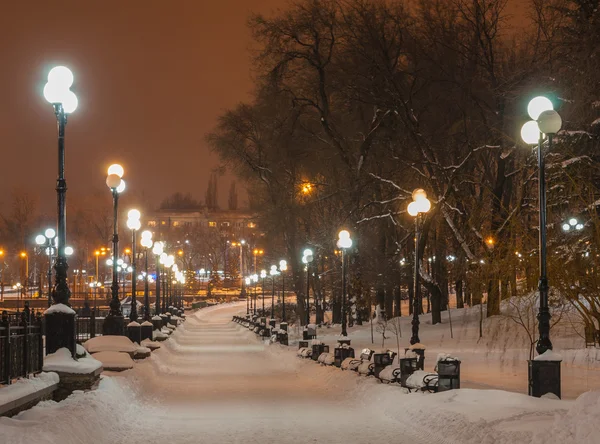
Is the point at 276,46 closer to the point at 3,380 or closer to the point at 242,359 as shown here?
the point at 242,359

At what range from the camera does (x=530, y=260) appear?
79.0 ft

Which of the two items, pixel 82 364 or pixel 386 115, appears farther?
pixel 386 115

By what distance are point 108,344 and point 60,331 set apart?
6.57m

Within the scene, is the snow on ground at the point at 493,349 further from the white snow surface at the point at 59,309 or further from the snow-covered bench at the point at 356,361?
the white snow surface at the point at 59,309

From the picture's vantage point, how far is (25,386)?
13898mm

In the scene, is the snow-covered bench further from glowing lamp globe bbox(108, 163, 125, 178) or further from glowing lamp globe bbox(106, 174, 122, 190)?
glowing lamp globe bbox(108, 163, 125, 178)

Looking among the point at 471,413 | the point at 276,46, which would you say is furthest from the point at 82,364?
the point at 276,46

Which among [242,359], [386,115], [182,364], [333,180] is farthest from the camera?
[333,180]

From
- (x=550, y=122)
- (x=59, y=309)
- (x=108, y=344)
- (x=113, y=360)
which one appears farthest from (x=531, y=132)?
(x=108, y=344)

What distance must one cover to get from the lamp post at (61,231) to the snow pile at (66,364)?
25 centimetres

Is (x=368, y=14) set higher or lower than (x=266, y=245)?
higher

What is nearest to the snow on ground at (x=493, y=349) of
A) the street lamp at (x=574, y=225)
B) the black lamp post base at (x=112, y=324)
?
the street lamp at (x=574, y=225)

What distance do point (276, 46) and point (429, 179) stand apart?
481 inches

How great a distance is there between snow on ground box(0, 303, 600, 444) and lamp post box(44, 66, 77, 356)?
129 centimetres
